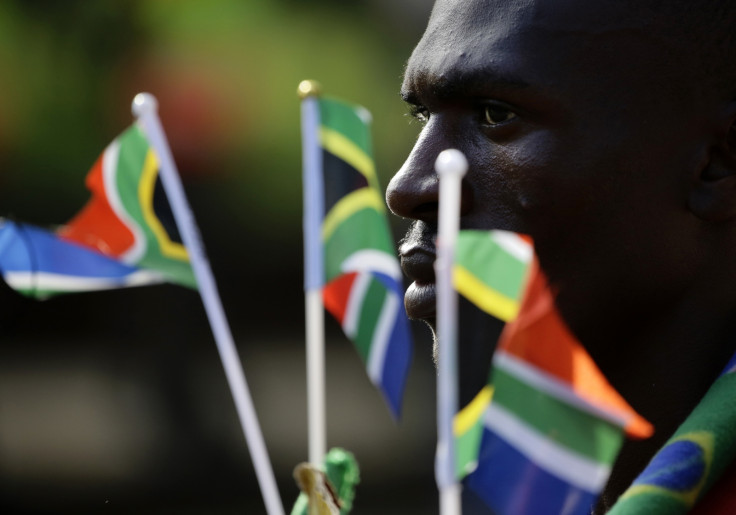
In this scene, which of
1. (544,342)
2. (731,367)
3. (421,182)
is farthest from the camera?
(421,182)

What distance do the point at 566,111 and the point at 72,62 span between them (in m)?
6.03

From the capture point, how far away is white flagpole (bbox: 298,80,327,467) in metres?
2.32

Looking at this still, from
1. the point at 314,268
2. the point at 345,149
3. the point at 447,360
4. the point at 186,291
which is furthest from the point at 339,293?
the point at 186,291

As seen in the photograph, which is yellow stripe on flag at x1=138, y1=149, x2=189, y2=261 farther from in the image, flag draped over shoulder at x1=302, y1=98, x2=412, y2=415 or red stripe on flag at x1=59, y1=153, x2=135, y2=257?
flag draped over shoulder at x1=302, y1=98, x2=412, y2=415

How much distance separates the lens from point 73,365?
8430 millimetres

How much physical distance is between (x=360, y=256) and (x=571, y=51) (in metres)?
0.51

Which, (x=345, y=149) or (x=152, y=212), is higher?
(x=345, y=149)

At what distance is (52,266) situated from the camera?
2555 millimetres

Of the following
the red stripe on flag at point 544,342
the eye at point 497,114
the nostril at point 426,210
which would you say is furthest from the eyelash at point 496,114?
the red stripe on flag at point 544,342

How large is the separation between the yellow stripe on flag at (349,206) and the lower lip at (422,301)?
0.62 ft

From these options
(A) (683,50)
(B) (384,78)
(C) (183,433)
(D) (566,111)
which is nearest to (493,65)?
(D) (566,111)

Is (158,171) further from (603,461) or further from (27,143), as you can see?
(27,143)

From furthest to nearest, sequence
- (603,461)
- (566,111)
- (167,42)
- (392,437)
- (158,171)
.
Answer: (392,437) → (167,42) → (158,171) → (566,111) → (603,461)

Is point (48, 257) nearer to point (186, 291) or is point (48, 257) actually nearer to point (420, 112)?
point (420, 112)
